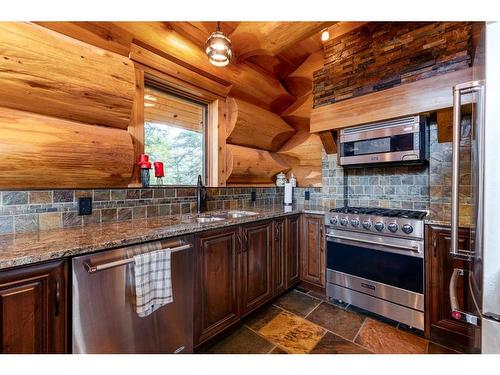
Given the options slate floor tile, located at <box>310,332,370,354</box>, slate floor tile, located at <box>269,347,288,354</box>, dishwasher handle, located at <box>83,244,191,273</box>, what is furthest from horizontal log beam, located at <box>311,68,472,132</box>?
dishwasher handle, located at <box>83,244,191,273</box>

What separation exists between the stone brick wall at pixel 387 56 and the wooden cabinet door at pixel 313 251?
143 cm

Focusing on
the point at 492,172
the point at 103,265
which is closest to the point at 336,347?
the point at 492,172

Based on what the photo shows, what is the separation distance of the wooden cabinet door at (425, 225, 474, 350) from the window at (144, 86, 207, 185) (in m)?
2.27

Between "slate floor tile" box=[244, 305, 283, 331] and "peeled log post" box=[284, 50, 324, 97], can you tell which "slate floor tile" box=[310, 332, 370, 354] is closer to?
"slate floor tile" box=[244, 305, 283, 331]

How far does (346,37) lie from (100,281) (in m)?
3.23

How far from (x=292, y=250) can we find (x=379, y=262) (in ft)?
2.81

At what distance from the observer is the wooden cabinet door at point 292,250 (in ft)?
8.21

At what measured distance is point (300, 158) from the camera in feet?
11.3

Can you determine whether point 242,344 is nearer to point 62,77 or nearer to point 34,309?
point 34,309

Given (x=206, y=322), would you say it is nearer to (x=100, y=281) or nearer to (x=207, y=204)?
(x=100, y=281)

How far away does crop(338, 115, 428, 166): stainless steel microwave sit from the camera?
212cm

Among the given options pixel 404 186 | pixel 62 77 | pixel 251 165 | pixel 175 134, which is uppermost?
pixel 62 77

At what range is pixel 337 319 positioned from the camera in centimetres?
213
